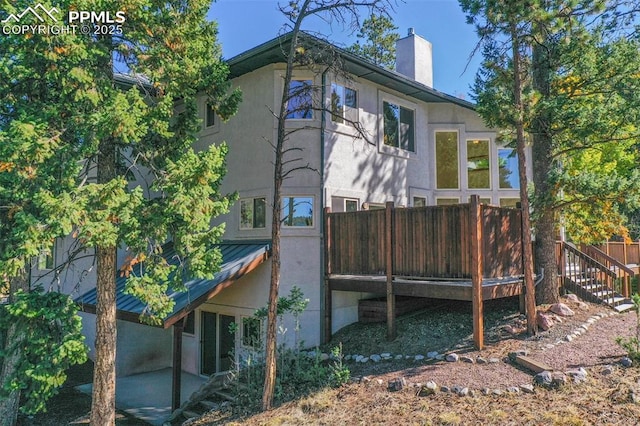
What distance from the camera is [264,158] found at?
11.1 m

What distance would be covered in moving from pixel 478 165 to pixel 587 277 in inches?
191

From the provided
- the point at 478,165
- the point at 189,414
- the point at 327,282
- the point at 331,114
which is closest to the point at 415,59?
the point at 478,165

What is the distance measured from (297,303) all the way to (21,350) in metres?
4.85

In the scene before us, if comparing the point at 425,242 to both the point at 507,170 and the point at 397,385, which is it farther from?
the point at 507,170

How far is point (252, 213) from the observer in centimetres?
1148

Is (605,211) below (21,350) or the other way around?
the other way around

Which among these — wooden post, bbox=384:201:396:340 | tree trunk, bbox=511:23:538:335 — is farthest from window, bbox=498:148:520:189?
wooden post, bbox=384:201:396:340

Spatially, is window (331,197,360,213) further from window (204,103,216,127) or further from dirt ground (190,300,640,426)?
window (204,103,216,127)

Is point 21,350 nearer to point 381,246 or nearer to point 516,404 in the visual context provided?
point 381,246

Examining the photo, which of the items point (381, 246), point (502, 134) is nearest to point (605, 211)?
point (502, 134)

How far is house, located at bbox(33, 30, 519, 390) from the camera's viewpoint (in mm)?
10539

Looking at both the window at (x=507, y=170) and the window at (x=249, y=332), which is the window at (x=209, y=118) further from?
the window at (x=507, y=170)

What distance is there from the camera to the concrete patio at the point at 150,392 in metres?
9.86

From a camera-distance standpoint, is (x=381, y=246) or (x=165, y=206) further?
(x=381, y=246)
